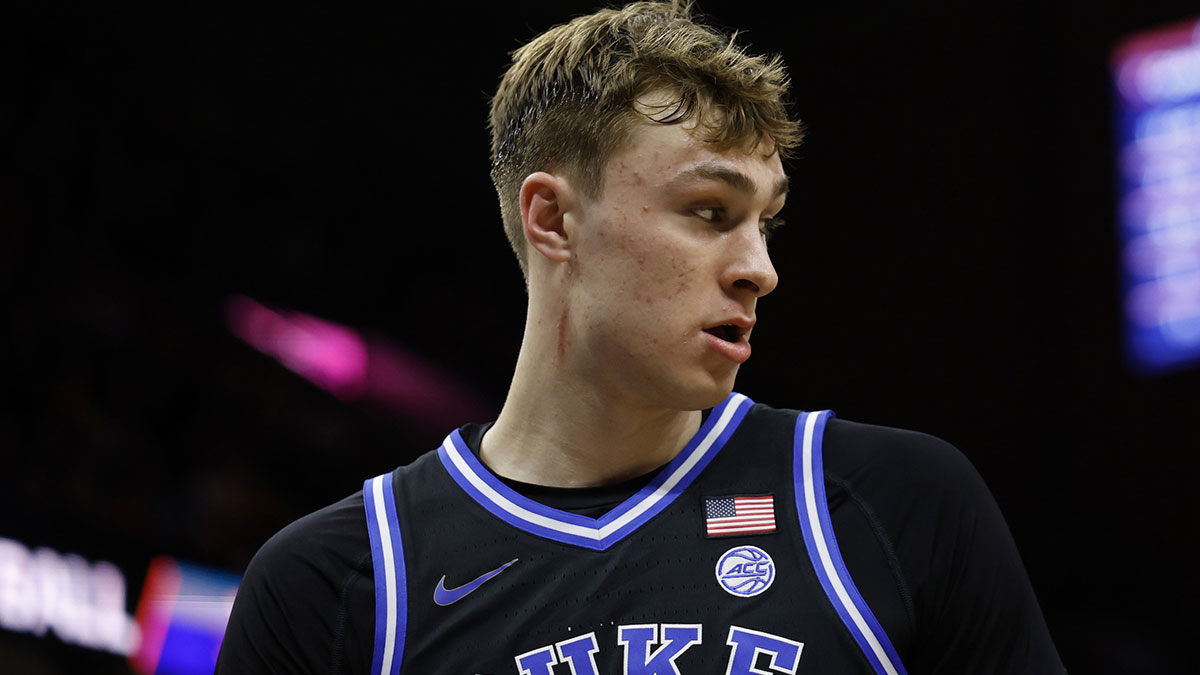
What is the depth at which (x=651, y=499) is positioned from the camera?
189 cm

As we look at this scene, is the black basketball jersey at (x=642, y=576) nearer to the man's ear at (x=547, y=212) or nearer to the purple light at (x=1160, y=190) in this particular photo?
the man's ear at (x=547, y=212)

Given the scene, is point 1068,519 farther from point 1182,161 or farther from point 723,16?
point 723,16

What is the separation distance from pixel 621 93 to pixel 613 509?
606 millimetres

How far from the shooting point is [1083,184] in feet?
25.3

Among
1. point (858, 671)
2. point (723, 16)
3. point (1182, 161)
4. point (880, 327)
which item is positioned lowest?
point (858, 671)

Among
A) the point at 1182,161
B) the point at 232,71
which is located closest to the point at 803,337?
the point at 1182,161

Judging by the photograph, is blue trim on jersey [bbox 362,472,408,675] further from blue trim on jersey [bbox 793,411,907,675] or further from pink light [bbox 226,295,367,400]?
pink light [bbox 226,295,367,400]

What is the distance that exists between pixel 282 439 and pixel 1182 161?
16.6 feet

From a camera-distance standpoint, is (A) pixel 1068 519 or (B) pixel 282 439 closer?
(B) pixel 282 439

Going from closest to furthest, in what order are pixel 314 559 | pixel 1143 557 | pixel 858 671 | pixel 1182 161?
pixel 858 671 < pixel 314 559 < pixel 1182 161 < pixel 1143 557

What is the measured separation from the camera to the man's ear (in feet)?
6.29

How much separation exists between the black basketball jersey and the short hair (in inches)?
17.8

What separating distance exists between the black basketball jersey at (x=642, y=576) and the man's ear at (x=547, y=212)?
14.0 inches

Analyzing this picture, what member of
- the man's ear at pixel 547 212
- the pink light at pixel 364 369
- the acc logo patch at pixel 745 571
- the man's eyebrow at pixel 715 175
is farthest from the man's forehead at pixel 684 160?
the pink light at pixel 364 369
